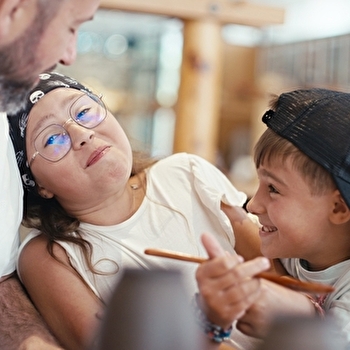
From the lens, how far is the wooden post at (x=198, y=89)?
8.14ft

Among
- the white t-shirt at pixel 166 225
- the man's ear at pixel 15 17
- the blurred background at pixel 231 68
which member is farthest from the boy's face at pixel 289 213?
the blurred background at pixel 231 68

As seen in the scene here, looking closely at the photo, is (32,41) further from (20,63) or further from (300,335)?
(300,335)

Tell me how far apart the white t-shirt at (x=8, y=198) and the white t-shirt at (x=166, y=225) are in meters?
0.07

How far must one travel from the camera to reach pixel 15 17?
701 millimetres

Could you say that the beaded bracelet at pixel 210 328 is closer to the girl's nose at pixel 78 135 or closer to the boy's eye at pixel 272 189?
the boy's eye at pixel 272 189

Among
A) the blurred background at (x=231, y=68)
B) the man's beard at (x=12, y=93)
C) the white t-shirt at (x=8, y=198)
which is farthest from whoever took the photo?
the blurred background at (x=231, y=68)

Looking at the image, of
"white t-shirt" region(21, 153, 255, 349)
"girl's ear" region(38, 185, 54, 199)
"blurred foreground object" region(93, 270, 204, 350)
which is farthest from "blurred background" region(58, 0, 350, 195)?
"blurred foreground object" region(93, 270, 204, 350)

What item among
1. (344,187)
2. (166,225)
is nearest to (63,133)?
(166,225)

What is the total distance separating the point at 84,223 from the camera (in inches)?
48.8

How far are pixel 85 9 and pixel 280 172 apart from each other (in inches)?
17.3

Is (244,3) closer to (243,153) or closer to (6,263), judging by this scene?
(6,263)

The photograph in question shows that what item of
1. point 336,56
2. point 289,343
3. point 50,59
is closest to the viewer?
point 289,343

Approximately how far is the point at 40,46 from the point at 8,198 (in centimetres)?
48

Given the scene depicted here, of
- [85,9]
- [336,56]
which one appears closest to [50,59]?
[85,9]
